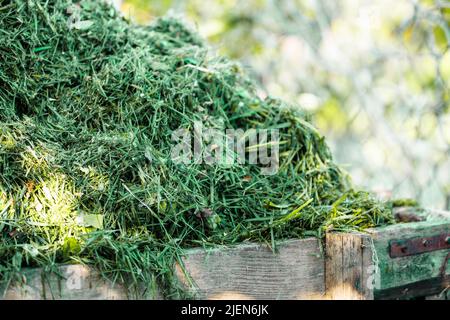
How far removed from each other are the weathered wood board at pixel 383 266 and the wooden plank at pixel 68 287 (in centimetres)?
67

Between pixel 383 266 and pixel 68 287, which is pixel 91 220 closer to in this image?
pixel 68 287

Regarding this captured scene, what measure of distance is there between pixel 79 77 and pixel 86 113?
0.19 m

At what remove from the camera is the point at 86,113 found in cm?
193

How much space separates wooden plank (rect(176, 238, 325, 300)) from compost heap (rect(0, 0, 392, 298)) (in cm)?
5

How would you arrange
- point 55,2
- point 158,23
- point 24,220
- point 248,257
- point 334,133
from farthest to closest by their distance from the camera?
point 334,133
point 158,23
point 55,2
point 248,257
point 24,220

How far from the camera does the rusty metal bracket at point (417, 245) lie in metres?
1.83

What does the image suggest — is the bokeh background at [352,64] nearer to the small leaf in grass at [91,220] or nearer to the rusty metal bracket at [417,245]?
the rusty metal bracket at [417,245]

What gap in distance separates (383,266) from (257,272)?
47 cm

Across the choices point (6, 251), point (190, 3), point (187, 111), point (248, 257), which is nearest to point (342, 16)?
point (190, 3)

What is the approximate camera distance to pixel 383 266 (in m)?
1.81

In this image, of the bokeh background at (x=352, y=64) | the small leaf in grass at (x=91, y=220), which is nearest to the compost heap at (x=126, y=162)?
the small leaf in grass at (x=91, y=220)

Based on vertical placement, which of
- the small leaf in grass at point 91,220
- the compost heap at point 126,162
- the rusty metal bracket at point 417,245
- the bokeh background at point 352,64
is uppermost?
the bokeh background at point 352,64

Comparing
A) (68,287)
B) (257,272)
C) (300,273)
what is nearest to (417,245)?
(300,273)

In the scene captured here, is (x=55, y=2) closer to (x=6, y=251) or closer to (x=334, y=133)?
(x=6, y=251)
